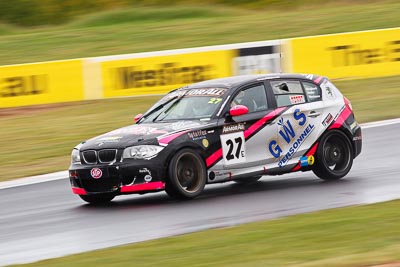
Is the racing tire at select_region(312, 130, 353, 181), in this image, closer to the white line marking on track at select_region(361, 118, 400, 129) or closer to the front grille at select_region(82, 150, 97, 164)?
the front grille at select_region(82, 150, 97, 164)

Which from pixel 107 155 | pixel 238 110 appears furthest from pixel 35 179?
pixel 238 110

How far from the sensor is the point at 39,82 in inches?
913

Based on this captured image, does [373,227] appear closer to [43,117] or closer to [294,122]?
[294,122]

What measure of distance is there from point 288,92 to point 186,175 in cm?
221

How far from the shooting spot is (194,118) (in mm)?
12555

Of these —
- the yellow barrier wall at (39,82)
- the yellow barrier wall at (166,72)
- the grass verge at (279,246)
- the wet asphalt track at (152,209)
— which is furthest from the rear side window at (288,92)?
the yellow barrier wall at (39,82)

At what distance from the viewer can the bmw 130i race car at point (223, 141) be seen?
11.9 m

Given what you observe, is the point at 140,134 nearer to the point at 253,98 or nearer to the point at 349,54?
the point at 253,98

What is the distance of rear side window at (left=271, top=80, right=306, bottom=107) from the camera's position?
13219mm

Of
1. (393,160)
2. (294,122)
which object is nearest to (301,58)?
(393,160)

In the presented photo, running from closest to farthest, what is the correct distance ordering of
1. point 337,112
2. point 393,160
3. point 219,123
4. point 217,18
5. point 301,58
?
point 219,123 < point 337,112 < point 393,160 < point 301,58 < point 217,18

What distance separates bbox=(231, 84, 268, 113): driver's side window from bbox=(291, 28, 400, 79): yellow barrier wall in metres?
11.3

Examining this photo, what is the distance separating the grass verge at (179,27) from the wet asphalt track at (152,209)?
1727 cm

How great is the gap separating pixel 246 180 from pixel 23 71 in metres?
10.2
